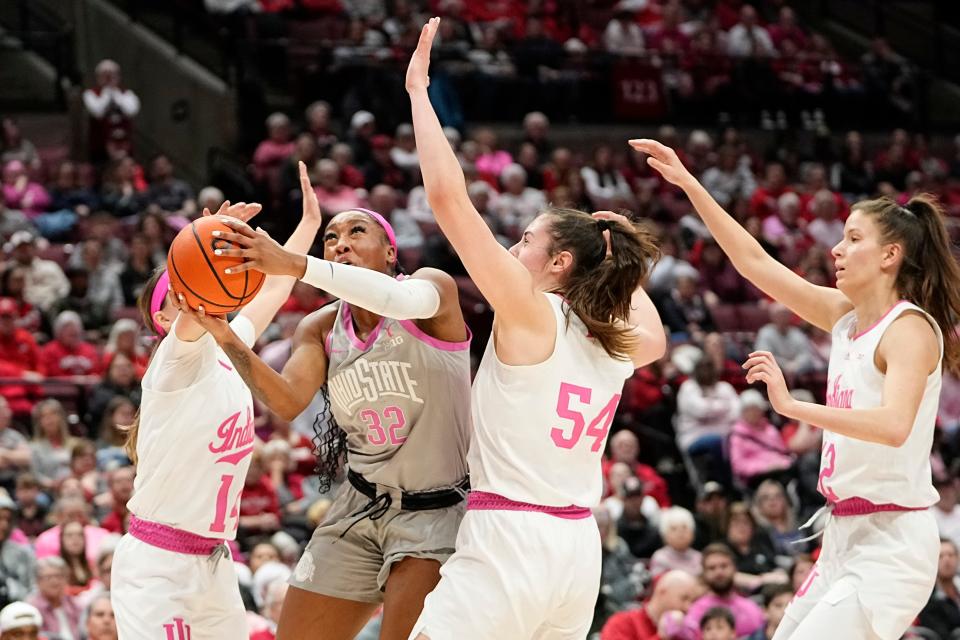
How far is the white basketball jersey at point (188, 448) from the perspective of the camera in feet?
16.5

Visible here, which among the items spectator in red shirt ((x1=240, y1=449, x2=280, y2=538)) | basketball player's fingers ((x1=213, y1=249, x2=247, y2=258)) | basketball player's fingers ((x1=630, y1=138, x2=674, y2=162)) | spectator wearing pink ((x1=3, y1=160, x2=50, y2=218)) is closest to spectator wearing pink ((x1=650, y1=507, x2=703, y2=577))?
spectator in red shirt ((x1=240, y1=449, x2=280, y2=538))

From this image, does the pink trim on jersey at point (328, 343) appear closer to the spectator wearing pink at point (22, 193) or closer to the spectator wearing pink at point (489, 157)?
the spectator wearing pink at point (22, 193)

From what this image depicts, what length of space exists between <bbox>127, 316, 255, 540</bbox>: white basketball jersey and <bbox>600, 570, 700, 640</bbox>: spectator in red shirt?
13.7 feet

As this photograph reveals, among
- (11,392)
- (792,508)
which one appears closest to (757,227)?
(792,508)

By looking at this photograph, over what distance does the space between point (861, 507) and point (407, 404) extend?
1.55 m

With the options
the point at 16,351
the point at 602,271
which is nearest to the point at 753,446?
the point at 16,351

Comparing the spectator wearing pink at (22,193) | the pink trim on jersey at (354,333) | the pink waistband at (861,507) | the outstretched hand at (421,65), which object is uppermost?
the outstretched hand at (421,65)

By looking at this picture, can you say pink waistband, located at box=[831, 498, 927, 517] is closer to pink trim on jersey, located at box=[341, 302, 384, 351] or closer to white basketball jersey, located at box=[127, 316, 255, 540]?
pink trim on jersey, located at box=[341, 302, 384, 351]

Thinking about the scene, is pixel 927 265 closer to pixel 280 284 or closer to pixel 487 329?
pixel 280 284

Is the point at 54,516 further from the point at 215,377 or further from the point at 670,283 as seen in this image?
the point at 670,283

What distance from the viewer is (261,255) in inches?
170

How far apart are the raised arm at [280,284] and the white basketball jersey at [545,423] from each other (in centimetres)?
132

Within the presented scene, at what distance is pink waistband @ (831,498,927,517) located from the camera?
15.8 ft

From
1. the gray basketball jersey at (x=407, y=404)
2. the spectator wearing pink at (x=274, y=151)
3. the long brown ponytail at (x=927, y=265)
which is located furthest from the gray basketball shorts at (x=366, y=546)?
the spectator wearing pink at (x=274, y=151)
